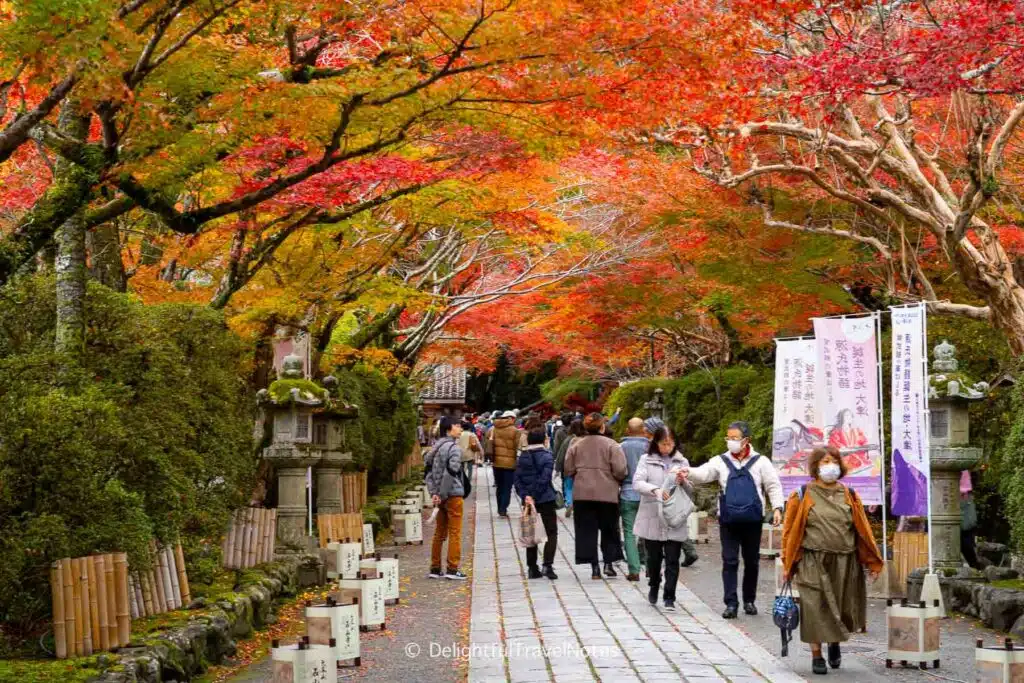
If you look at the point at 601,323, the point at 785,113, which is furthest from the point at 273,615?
the point at 601,323

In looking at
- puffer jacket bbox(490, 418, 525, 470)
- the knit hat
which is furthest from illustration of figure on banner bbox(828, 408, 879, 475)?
puffer jacket bbox(490, 418, 525, 470)

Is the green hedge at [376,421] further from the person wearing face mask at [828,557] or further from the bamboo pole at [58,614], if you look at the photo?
the bamboo pole at [58,614]

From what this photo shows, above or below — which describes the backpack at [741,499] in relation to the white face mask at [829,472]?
below

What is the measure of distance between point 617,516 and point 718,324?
619 inches

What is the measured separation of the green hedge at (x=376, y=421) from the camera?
2069 cm

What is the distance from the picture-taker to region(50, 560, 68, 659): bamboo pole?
7.30 m

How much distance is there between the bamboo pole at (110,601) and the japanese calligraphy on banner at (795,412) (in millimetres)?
9160

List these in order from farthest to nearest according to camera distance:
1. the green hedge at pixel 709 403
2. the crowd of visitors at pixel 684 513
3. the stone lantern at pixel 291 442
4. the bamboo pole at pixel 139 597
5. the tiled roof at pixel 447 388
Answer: the tiled roof at pixel 447 388, the green hedge at pixel 709 403, the stone lantern at pixel 291 442, the bamboo pole at pixel 139 597, the crowd of visitors at pixel 684 513

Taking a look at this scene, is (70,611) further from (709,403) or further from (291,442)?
(709,403)

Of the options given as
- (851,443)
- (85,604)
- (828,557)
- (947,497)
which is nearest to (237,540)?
(85,604)

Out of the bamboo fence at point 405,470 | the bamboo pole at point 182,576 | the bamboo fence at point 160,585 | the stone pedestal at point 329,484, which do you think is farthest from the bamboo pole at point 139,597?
the bamboo fence at point 405,470

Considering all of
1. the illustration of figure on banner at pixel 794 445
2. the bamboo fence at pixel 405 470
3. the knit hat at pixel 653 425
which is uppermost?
the knit hat at pixel 653 425

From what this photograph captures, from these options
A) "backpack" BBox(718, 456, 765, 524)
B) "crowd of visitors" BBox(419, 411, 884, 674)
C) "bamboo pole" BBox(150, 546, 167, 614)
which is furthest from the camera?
"backpack" BBox(718, 456, 765, 524)

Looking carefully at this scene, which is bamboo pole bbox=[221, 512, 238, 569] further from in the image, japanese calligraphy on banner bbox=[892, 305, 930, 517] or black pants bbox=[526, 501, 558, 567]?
japanese calligraphy on banner bbox=[892, 305, 930, 517]
